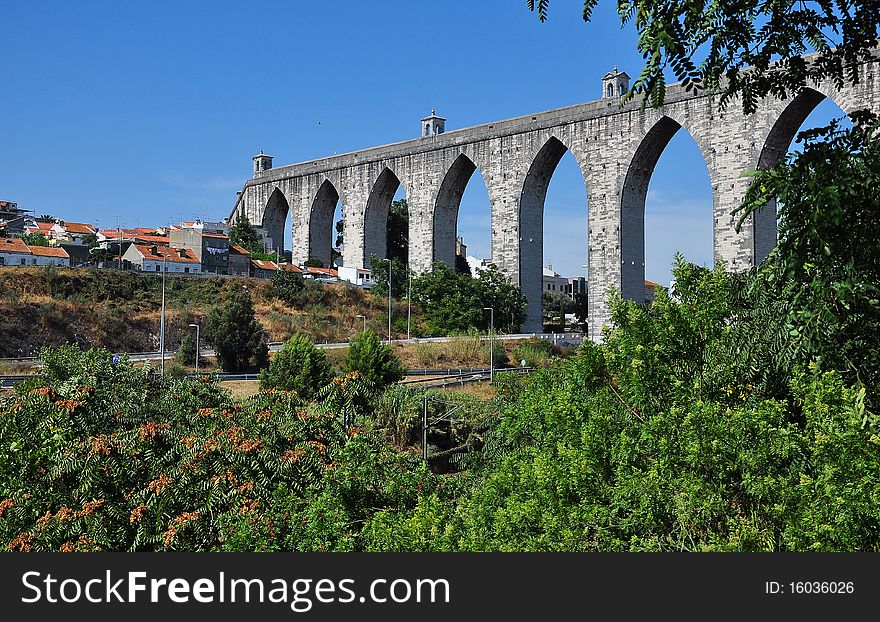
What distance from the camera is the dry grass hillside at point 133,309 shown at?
132 ft

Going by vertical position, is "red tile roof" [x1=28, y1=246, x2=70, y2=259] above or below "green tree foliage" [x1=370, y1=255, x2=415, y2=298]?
above

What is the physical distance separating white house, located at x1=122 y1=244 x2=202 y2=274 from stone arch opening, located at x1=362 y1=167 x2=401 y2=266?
10712 mm

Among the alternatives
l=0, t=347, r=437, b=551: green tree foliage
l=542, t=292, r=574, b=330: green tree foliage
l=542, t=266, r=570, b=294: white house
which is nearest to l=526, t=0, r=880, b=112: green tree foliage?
l=0, t=347, r=437, b=551: green tree foliage

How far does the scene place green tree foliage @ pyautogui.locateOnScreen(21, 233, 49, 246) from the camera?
5966 centimetres

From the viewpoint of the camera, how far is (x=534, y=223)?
44.9 metres

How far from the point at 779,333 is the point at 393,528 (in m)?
3.62

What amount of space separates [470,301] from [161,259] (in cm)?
2164

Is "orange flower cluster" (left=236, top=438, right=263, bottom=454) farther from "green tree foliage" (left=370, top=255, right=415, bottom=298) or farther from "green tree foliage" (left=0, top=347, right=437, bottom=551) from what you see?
"green tree foliage" (left=370, top=255, right=415, bottom=298)

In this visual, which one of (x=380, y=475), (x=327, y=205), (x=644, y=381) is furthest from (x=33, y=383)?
(x=327, y=205)

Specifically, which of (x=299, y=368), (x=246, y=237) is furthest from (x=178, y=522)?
(x=246, y=237)

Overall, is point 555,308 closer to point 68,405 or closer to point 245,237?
point 245,237

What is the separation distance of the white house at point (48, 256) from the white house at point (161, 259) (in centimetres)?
367

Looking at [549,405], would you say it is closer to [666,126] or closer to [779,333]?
[779,333]

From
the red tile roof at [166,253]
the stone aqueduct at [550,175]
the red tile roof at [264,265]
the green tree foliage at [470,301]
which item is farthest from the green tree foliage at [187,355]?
the red tile roof at [264,265]
